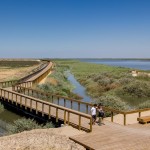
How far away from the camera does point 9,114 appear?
25984 millimetres

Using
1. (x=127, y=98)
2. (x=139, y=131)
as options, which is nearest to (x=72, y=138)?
(x=139, y=131)

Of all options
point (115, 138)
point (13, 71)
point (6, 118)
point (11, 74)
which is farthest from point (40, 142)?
point (13, 71)

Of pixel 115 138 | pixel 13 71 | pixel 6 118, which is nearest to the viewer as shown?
pixel 115 138

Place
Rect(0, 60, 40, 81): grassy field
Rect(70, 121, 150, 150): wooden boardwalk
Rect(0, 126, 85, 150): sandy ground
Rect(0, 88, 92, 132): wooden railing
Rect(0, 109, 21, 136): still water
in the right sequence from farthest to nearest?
Rect(0, 60, 40, 81): grassy field, Rect(0, 109, 21, 136): still water, Rect(0, 88, 92, 132): wooden railing, Rect(70, 121, 150, 150): wooden boardwalk, Rect(0, 126, 85, 150): sandy ground

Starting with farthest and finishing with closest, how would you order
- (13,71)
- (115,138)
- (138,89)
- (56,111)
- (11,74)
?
(13,71) → (11,74) → (138,89) → (56,111) → (115,138)

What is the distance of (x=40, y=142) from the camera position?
1282cm

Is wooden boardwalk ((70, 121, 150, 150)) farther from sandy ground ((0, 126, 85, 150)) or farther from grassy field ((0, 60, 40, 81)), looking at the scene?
grassy field ((0, 60, 40, 81))

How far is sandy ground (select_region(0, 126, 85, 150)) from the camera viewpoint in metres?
12.3

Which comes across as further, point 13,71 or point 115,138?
point 13,71

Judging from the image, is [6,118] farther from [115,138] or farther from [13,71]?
[13,71]

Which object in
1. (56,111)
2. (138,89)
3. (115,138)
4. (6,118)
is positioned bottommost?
(6,118)

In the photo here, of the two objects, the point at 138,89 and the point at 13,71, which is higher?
the point at 138,89

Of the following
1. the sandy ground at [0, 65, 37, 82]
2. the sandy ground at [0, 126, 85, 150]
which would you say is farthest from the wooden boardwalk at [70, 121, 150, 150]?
the sandy ground at [0, 65, 37, 82]

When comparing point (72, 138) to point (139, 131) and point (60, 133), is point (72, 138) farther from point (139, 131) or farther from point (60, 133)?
point (139, 131)
